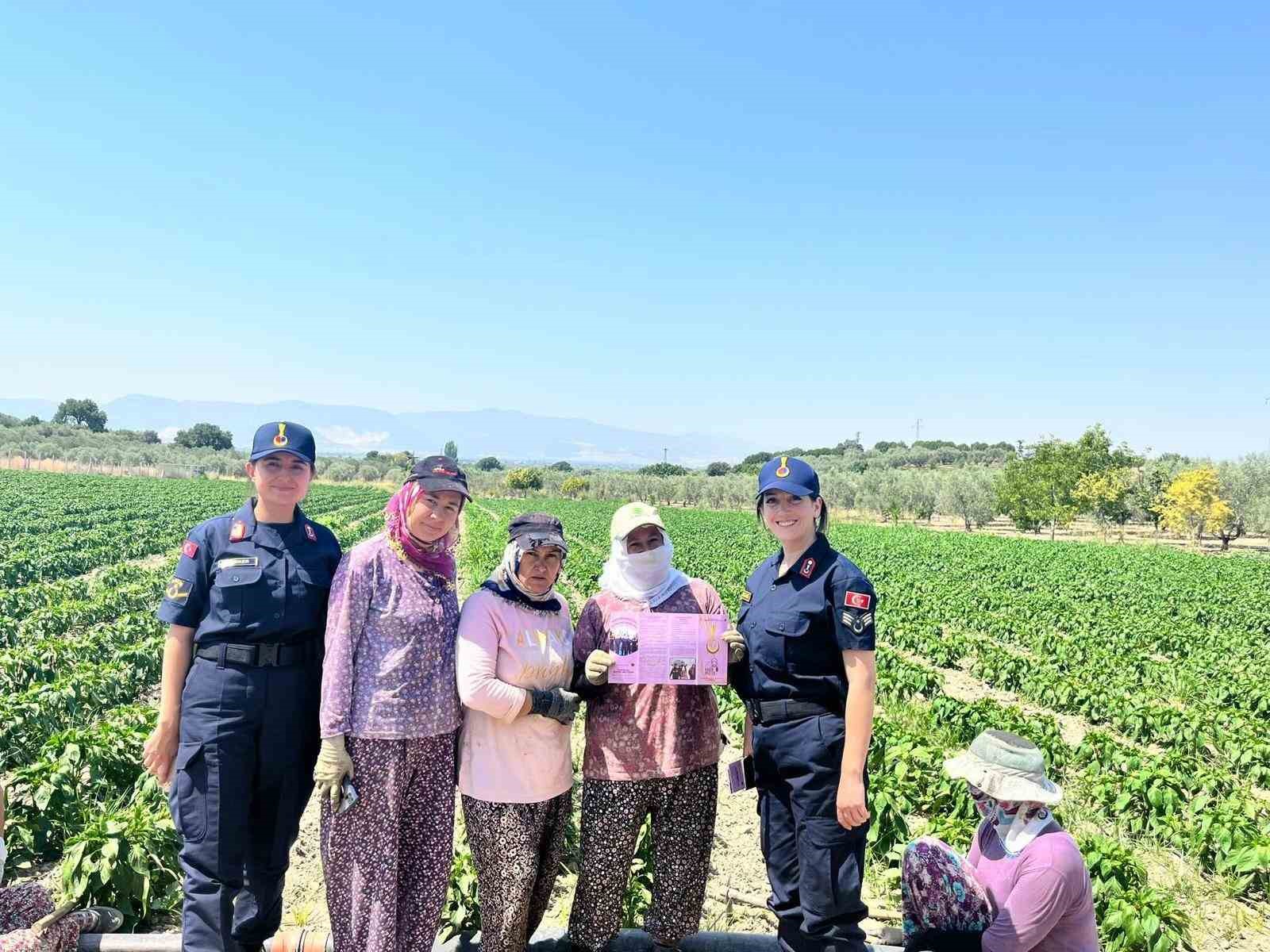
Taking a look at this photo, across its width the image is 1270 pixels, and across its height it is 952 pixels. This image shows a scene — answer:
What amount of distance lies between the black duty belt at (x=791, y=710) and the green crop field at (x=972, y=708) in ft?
6.10

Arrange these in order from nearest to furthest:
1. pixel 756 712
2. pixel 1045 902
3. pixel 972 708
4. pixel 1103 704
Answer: pixel 1045 902
pixel 756 712
pixel 972 708
pixel 1103 704

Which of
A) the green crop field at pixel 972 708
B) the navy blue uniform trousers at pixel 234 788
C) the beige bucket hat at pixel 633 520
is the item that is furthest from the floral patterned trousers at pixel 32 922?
the beige bucket hat at pixel 633 520

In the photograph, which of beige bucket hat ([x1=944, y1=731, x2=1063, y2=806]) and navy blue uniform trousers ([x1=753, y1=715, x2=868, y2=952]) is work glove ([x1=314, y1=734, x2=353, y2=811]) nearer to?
navy blue uniform trousers ([x1=753, y1=715, x2=868, y2=952])

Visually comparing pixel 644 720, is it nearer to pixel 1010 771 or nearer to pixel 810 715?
pixel 810 715

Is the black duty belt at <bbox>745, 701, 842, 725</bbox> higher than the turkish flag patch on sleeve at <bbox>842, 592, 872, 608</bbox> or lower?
lower

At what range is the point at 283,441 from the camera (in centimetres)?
294

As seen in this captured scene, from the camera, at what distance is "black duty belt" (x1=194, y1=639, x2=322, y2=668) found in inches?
110

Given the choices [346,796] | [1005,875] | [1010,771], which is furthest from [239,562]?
[1005,875]

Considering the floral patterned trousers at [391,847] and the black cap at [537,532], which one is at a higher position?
the black cap at [537,532]

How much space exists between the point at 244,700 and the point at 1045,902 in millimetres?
2998

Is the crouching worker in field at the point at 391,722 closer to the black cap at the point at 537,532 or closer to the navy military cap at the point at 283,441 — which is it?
the black cap at the point at 537,532

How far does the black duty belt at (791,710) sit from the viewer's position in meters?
2.87

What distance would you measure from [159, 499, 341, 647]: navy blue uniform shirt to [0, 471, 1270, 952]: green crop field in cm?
155

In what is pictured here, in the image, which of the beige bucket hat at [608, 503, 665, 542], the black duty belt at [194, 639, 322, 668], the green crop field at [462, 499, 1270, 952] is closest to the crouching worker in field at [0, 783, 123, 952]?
the black duty belt at [194, 639, 322, 668]
